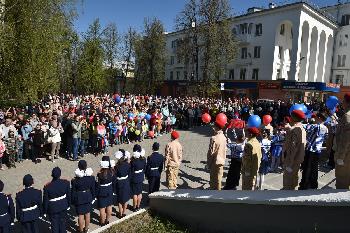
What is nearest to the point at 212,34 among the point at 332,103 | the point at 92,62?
the point at 92,62

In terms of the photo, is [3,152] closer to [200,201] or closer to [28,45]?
[28,45]

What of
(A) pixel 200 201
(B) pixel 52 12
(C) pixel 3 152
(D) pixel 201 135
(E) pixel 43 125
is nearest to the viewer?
(A) pixel 200 201

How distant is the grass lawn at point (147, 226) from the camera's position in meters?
8.00

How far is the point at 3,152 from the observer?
1230 cm

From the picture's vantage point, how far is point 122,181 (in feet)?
28.6

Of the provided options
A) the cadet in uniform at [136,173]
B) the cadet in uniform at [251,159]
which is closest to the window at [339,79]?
the cadet in uniform at [251,159]

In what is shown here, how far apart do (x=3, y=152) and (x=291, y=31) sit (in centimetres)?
3755

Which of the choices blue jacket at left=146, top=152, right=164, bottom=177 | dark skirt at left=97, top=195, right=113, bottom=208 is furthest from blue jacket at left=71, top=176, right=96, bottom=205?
blue jacket at left=146, top=152, right=164, bottom=177

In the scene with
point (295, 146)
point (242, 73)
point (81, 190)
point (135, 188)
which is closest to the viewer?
point (295, 146)

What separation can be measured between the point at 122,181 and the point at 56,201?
186 centimetres

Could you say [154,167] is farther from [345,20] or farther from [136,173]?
[345,20]

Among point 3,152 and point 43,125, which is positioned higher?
point 43,125

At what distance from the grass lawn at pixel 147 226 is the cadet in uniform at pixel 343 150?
11.5 feet

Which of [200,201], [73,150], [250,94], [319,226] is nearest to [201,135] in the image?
[73,150]
